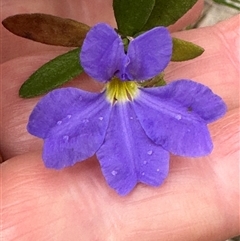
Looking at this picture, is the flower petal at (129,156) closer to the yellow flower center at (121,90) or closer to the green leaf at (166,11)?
the yellow flower center at (121,90)

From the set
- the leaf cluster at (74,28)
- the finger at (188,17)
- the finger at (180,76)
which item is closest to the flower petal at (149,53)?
the leaf cluster at (74,28)

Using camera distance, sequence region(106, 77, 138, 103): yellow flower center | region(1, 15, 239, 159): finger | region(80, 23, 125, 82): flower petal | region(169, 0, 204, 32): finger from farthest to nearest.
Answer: region(169, 0, 204, 32): finger → region(1, 15, 239, 159): finger → region(106, 77, 138, 103): yellow flower center → region(80, 23, 125, 82): flower petal

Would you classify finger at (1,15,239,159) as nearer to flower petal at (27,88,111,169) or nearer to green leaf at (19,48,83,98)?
green leaf at (19,48,83,98)

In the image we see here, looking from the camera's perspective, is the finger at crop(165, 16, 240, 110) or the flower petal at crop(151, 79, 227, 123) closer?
the flower petal at crop(151, 79, 227, 123)

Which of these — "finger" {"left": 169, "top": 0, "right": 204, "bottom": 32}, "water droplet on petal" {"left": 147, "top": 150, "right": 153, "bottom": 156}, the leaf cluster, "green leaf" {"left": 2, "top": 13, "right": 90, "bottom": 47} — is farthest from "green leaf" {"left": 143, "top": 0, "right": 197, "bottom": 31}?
"finger" {"left": 169, "top": 0, "right": 204, "bottom": 32}

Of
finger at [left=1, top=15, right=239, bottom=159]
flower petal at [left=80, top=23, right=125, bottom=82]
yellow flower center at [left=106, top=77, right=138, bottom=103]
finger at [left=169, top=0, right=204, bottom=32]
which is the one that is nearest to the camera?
flower petal at [left=80, top=23, right=125, bottom=82]

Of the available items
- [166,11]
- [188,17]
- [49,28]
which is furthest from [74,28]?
[188,17]
